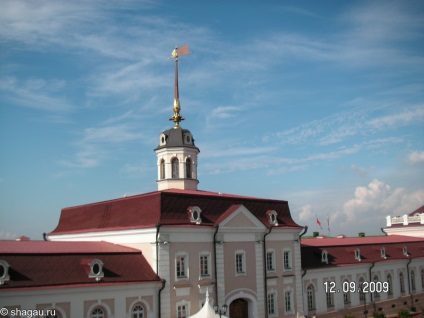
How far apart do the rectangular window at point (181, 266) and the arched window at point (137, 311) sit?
10.8 ft

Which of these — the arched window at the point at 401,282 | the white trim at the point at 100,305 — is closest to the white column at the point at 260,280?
the white trim at the point at 100,305

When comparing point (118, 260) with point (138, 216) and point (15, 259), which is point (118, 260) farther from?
point (15, 259)

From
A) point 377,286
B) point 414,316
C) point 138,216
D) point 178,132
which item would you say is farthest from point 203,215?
point 414,316

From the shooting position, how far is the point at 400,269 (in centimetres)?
5109

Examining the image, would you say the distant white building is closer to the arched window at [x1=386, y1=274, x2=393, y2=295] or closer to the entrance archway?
the arched window at [x1=386, y1=274, x2=393, y2=295]

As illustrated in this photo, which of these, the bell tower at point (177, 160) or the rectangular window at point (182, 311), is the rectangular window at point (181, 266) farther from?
the bell tower at point (177, 160)

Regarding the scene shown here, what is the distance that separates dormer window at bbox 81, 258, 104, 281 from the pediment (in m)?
9.26

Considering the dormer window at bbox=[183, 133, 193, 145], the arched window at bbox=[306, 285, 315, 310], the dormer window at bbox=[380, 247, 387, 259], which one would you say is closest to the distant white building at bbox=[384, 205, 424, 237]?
the dormer window at bbox=[380, 247, 387, 259]

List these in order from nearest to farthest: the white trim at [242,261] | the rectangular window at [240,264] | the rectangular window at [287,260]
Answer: the white trim at [242,261], the rectangular window at [240,264], the rectangular window at [287,260]

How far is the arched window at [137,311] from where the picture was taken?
2923 cm

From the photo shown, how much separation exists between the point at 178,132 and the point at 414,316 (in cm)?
2821

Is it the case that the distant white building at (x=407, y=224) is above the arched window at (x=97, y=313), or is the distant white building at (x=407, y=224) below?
above

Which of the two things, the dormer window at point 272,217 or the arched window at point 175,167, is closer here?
the dormer window at point 272,217

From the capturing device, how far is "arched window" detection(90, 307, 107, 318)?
27562 mm
